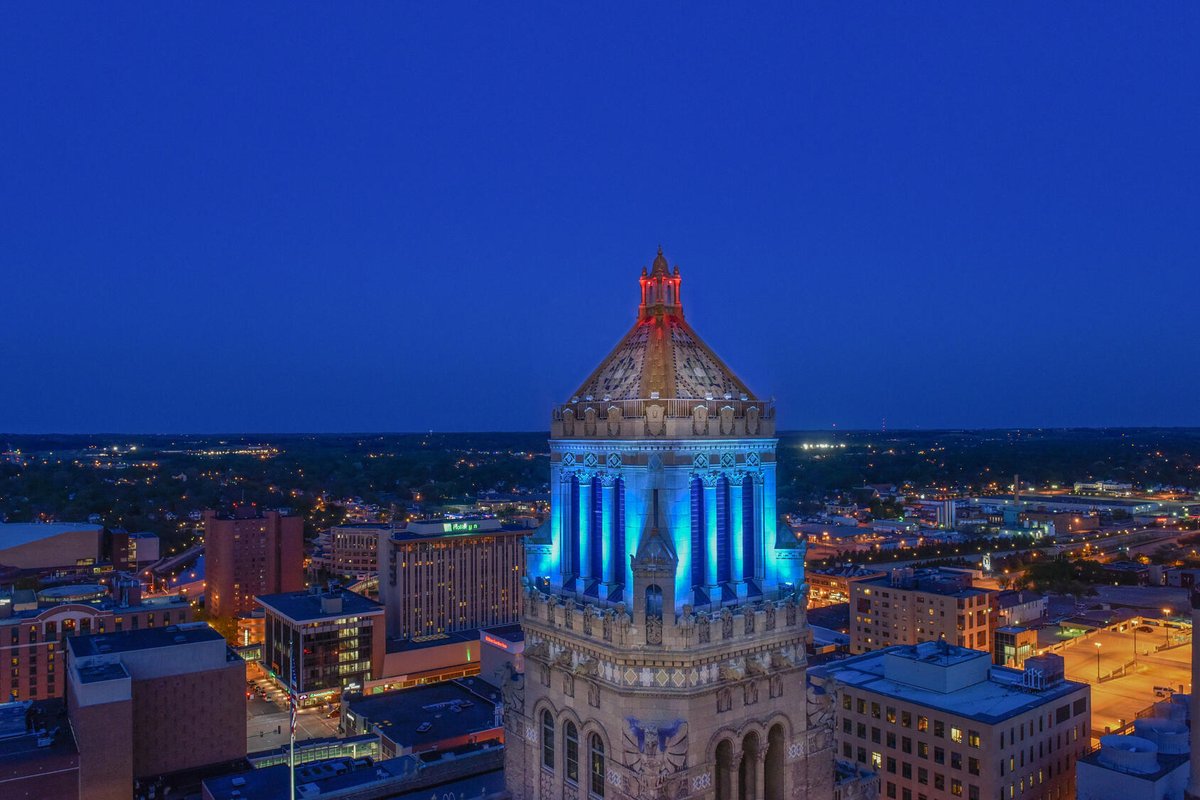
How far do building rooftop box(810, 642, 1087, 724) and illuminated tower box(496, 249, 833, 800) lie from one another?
135ft

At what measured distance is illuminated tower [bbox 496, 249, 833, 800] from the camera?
24719 mm

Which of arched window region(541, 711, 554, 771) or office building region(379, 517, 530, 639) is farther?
office building region(379, 517, 530, 639)

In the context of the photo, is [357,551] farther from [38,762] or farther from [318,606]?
[38,762]

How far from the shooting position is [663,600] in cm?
2473

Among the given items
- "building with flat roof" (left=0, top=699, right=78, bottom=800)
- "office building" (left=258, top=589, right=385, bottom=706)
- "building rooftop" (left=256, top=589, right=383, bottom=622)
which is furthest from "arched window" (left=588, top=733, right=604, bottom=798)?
"building rooftop" (left=256, top=589, right=383, bottom=622)

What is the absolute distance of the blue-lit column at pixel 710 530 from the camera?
1046 inches

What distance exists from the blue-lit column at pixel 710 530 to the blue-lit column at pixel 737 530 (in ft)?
2.78

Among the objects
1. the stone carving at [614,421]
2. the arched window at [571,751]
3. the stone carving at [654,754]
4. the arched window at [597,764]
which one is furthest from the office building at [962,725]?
the stone carving at [614,421]

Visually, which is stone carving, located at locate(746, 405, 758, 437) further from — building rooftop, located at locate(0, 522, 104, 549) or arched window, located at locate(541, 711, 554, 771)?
building rooftop, located at locate(0, 522, 104, 549)

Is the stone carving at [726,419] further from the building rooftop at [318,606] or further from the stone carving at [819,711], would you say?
the building rooftop at [318,606]

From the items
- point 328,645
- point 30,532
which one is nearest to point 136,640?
point 328,645

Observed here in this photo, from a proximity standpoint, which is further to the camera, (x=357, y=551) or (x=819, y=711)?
(x=357, y=551)

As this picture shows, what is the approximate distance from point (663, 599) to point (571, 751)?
270 inches

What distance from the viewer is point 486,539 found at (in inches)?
6161
